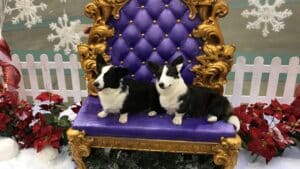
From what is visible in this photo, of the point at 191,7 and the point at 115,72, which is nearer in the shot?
the point at 115,72

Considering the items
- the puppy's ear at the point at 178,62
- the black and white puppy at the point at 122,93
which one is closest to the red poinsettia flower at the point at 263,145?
the black and white puppy at the point at 122,93

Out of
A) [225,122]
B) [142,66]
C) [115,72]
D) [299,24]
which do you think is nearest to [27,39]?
[142,66]

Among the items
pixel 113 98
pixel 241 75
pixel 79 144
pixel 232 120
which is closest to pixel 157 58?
pixel 113 98

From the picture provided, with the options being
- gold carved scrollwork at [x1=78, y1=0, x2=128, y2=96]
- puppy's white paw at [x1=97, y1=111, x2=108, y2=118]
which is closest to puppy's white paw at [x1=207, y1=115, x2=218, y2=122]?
puppy's white paw at [x1=97, y1=111, x2=108, y2=118]

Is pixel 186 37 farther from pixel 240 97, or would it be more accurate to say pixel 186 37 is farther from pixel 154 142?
pixel 240 97

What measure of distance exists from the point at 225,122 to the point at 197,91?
0.24 meters

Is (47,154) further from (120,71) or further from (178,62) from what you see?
(178,62)

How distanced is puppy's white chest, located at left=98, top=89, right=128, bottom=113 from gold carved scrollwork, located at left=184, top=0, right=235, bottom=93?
531 millimetres

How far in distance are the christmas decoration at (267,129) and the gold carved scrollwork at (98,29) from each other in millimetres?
1034

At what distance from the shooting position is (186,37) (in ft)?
7.29

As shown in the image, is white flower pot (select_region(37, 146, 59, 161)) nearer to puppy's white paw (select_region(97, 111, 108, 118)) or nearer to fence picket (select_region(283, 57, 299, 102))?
puppy's white paw (select_region(97, 111, 108, 118))

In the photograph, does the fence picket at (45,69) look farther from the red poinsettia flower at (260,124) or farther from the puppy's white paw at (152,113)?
the red poinsettia flower at (260,124)

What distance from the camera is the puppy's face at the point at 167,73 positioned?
1.87 meters

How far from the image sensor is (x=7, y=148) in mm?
2469
